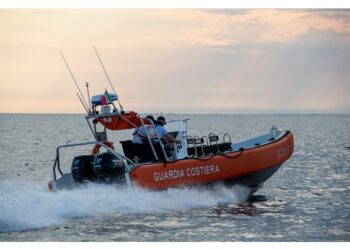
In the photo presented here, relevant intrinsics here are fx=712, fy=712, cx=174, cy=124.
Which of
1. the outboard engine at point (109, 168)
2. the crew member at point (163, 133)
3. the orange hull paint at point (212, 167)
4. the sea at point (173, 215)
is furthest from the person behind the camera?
the crew member at point (163, 133)

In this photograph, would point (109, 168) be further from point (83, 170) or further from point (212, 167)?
point (212, 167)

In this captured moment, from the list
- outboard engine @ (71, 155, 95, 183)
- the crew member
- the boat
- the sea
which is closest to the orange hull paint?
the boat

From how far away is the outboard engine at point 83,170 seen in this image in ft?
28.0

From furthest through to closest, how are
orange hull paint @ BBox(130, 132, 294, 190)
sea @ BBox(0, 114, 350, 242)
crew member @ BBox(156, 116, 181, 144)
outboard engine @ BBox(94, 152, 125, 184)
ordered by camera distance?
crew member @ BBox(156, 116, 181, 144)
orange hull paint @ BBox(130, 132, 294, 190)
outboard engine @ BBox(94, 152, 125, 184)
sea @ BBox(0, 114, 350, 242)

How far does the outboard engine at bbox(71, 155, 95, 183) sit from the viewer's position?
8531mm

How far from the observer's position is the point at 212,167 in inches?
358

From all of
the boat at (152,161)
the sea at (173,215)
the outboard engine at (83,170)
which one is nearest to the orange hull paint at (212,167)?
the boat at (152,161)

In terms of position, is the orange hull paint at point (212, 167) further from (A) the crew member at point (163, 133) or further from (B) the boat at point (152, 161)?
(A) the crew member at point (163, 133)

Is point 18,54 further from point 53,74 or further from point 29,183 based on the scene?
point 29,183

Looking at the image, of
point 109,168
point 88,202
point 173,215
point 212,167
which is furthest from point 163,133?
point 88,202

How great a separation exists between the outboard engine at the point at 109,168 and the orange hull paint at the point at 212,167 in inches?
6.8

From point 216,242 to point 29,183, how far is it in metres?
5.02

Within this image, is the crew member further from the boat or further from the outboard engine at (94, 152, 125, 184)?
the outboard engine at (94, 152, 125, 184)
